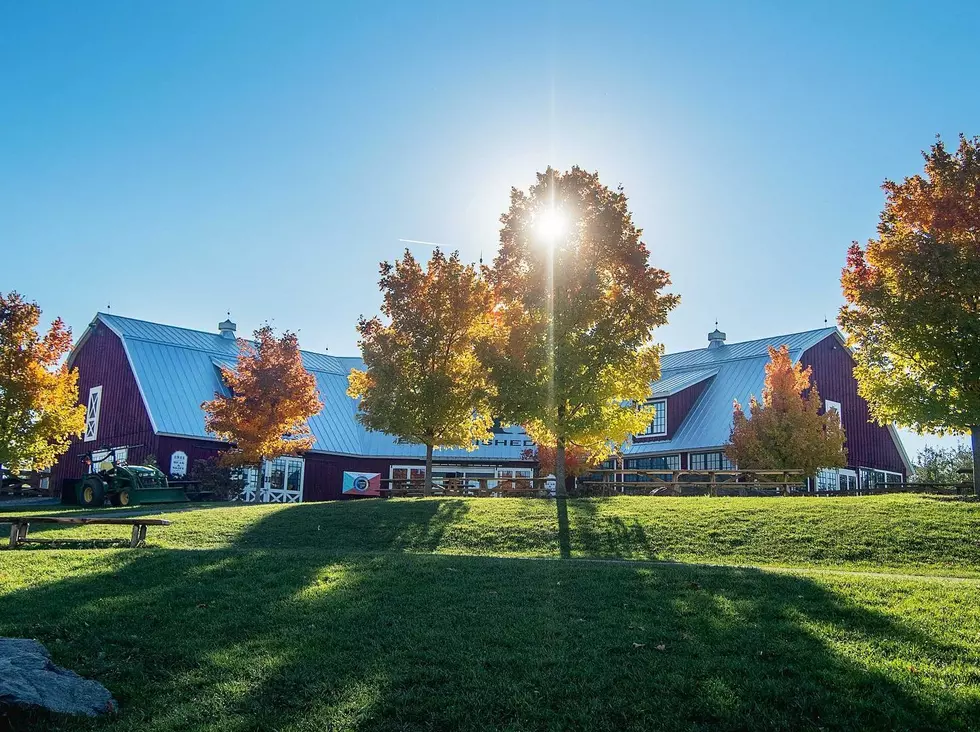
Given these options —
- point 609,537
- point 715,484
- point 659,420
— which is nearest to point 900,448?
point 659,420

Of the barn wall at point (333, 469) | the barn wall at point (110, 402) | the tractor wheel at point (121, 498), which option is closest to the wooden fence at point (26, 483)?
the barn wall at point (110, 402)

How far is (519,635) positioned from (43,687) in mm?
4349

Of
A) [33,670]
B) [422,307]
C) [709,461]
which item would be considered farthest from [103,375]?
[33,670]

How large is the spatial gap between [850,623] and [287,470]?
104 feet

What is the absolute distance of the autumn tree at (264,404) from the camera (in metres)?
28.8

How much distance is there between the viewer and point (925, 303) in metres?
18.0

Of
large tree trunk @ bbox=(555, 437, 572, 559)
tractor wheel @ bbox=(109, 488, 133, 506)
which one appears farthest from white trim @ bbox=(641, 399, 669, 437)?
tractor wheel @ bbox=(109, 488, 133, 506)

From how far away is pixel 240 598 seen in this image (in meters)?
10.1

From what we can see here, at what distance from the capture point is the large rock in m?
6.41

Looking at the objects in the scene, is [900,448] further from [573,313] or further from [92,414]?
[92,414]

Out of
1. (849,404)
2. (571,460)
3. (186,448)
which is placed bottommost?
(571,460)

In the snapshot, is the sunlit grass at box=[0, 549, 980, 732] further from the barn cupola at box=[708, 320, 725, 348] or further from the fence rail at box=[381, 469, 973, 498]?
the barn cupola at box=[708, 320, 725, 348]

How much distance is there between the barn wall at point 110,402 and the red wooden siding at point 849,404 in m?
29.2

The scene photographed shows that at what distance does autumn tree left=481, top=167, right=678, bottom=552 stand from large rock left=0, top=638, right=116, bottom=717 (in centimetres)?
1532
